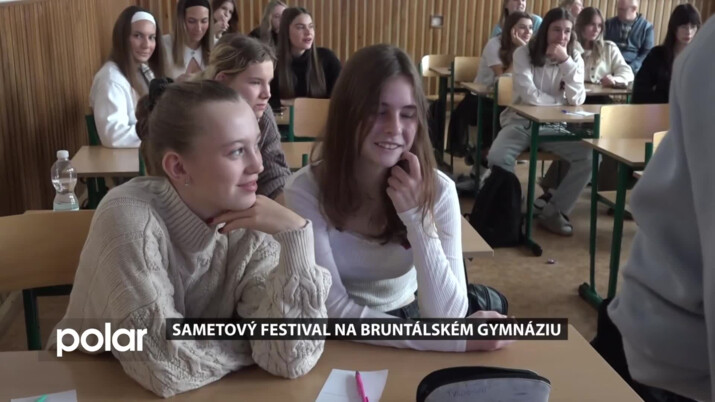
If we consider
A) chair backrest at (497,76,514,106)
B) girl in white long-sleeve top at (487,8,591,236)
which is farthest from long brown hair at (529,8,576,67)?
chair backrest at (497,76,514,106)

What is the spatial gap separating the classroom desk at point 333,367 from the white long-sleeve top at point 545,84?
346 centimetres

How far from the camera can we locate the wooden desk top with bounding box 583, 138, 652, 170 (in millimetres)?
3192

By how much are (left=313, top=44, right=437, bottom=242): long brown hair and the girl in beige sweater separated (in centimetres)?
31

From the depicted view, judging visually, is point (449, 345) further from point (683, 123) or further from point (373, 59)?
point (683, 123)

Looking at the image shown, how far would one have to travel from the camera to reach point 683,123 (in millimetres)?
649

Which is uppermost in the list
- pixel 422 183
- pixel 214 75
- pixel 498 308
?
pixel 214 75

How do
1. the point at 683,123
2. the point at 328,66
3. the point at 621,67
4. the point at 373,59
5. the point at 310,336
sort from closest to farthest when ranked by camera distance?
1. the point at 683,123
2. the point at 310,336
3. the point at 373,59
4. the point at 328,66
5. the point at 621,67

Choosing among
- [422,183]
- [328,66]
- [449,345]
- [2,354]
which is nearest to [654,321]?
[449,345]

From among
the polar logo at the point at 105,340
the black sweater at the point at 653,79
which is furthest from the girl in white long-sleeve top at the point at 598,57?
the polar logo at the point at 105,340

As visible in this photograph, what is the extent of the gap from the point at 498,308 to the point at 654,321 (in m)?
1.25

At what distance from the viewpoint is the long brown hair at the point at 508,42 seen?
18.8 feet

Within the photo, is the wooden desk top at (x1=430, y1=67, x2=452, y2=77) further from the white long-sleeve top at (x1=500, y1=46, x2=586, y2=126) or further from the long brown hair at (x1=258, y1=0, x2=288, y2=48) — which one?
the long brown hair at (x1=258, y1=0, x2=288, y2=48)

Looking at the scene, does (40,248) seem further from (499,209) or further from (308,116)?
(499,209)

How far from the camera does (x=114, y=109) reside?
363 centimetres
